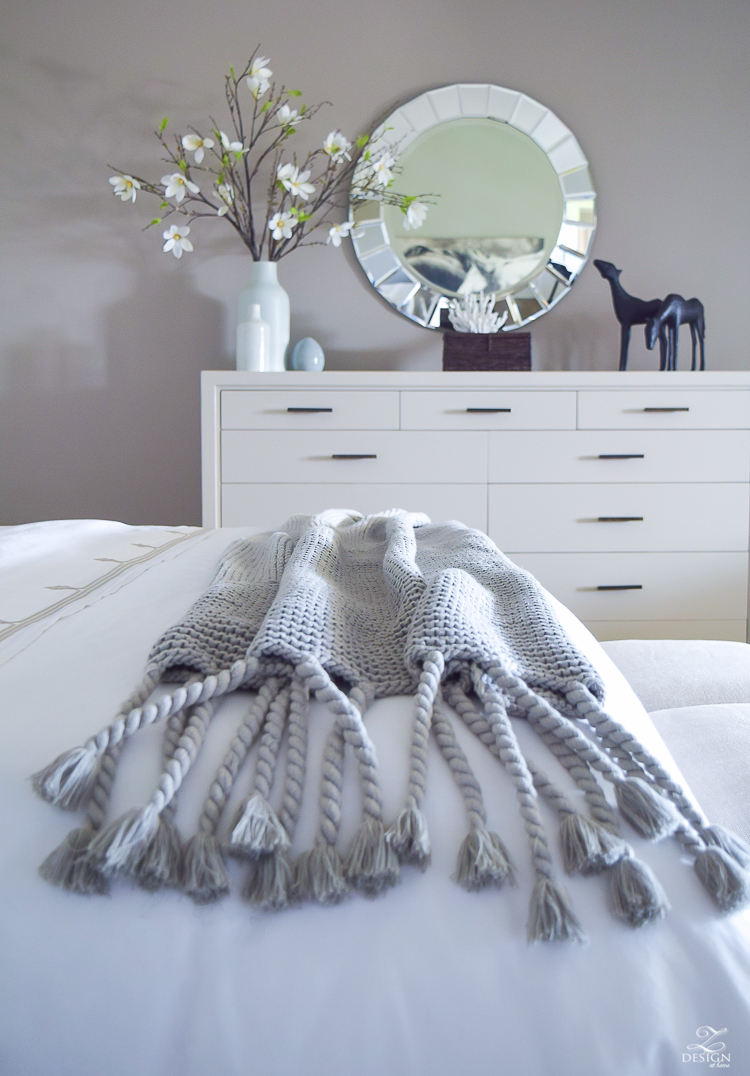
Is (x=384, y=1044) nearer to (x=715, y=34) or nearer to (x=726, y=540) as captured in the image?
(x=726, y=540)

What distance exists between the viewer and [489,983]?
13.6 inches

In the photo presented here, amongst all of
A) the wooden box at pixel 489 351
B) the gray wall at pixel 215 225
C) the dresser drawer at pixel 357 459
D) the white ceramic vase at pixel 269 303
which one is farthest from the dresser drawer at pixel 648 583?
the white ceramic vase at pixel 269 303

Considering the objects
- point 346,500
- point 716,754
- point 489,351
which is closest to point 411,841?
point 716,754

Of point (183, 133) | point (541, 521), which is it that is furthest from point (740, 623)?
point (183, 133)

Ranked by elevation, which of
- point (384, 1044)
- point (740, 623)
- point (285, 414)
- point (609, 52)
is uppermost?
point (609, 52)

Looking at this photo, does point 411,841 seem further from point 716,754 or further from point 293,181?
point 293,181

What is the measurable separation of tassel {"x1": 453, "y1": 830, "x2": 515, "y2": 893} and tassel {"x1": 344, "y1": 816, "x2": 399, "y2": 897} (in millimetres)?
35

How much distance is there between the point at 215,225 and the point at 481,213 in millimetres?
1007

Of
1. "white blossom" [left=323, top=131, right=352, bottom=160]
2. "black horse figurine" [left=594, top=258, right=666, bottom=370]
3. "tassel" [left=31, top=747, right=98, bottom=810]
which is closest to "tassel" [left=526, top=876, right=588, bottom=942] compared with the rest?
"tassel" [left=31, top=747, right=98, bottom=810]

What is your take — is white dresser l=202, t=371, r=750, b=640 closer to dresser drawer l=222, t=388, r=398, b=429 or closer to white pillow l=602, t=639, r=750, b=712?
dresser drawer l=222, t=388, r=398, b=429

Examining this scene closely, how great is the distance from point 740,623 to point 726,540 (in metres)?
0.28

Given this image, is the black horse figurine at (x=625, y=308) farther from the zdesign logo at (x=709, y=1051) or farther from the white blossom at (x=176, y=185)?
the zdesign logo at (x=709, y=1051)

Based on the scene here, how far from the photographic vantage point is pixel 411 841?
0.37m

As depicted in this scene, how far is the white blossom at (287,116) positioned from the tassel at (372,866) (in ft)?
8.27
